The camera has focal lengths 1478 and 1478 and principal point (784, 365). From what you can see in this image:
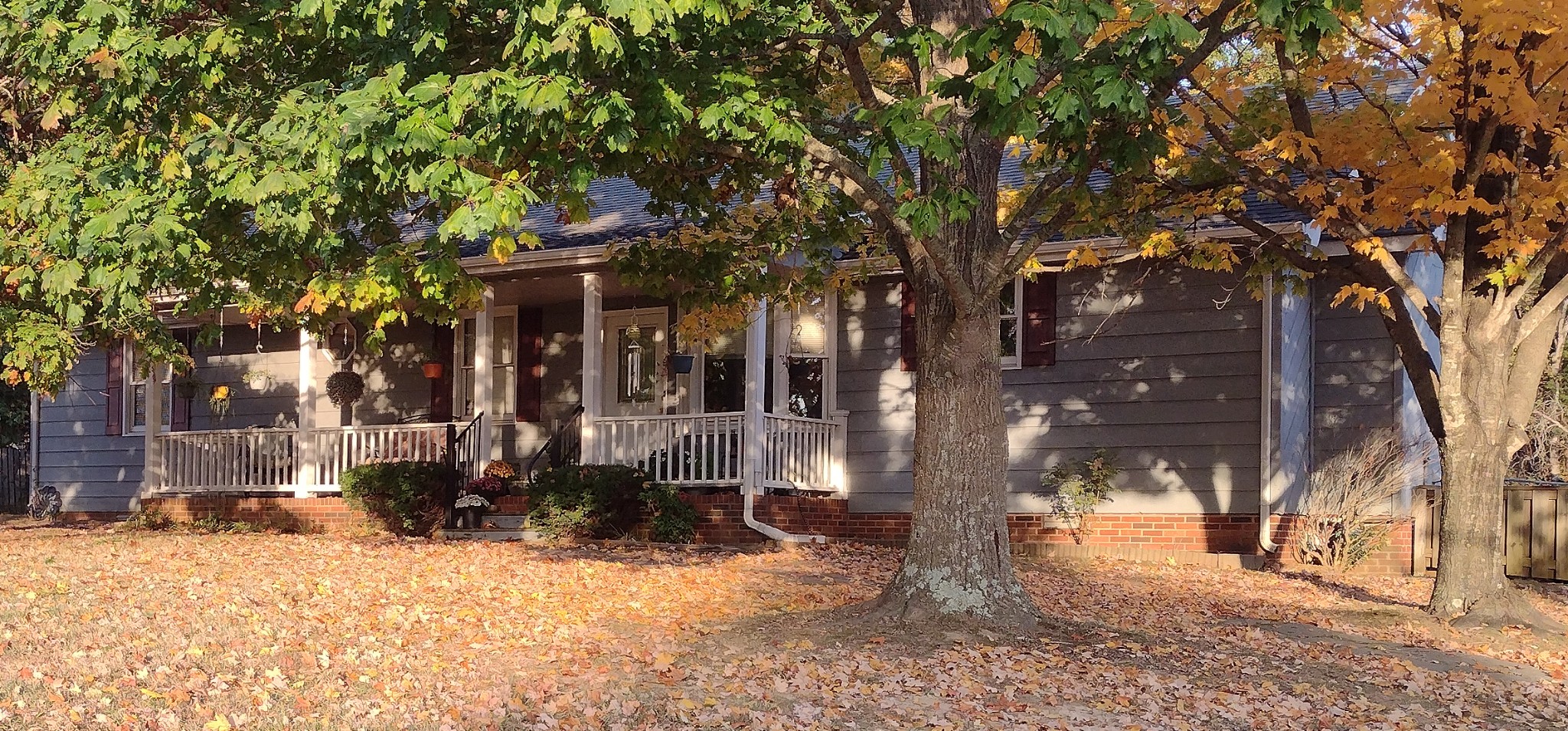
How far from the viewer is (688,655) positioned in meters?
8.53

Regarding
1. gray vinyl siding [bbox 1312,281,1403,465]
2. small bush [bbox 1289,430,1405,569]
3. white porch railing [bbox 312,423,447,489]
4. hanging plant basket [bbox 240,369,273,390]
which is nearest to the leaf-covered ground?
small bush [bbox 1289,430,1405,569]

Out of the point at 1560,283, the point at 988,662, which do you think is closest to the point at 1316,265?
the point at 1560,283

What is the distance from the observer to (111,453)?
21109mm

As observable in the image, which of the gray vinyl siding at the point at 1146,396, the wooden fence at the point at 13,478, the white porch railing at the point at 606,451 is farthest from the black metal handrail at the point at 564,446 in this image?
the wooden fence at the point at 13,478

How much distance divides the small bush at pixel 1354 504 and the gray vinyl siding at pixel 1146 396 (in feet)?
2.11

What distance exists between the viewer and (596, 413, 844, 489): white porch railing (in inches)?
595

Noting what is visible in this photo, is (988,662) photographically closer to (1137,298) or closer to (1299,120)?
(1299,120)

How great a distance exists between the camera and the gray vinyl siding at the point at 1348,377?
45.1ft

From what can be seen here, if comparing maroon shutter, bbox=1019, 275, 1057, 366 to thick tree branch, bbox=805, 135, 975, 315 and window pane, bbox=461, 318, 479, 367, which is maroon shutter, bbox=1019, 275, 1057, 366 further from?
window pane, bbox=461, 318, 479, 367

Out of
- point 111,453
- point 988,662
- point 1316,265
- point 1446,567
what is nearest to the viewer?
point 988,662

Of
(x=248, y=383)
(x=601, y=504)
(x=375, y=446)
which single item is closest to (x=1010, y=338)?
(x=601, y=504)

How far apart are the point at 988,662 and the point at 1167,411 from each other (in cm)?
677

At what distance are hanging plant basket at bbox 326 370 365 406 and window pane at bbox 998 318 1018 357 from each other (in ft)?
26.6

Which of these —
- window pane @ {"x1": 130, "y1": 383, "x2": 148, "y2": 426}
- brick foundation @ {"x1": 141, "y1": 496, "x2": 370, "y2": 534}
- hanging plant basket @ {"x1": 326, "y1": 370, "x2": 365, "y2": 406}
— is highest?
hanging plant basket @ {"x1": 326, "y1": 370, "x2": 365, "y2": 406}
